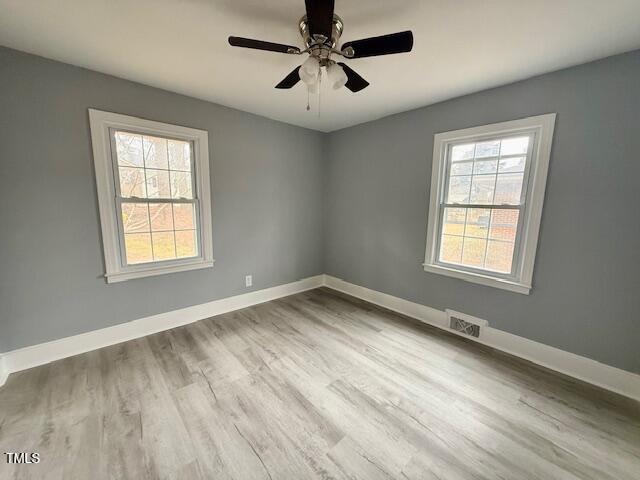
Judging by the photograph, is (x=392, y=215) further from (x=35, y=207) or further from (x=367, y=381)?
(x=35, y=207)

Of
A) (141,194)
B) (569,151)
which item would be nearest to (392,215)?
(569,151)

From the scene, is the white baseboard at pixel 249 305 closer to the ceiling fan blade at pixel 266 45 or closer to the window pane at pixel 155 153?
the window pane at pixel 155 153

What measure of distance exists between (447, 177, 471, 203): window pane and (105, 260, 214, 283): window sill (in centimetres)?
287

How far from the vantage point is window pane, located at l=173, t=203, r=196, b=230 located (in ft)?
8.71

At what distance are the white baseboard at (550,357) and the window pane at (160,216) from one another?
2.92 metres

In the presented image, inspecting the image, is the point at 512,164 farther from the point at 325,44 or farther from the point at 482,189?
the point at 325,44

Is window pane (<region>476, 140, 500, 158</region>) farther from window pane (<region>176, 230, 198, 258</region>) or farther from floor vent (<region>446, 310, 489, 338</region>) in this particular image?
window pane (<region>176, 230, 198, 258</region>)

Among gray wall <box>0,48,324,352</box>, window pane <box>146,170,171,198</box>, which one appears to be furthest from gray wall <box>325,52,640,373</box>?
window pane <box>146,170,171,198</box>

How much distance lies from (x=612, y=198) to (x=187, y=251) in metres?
3.86

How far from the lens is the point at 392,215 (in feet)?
10.3

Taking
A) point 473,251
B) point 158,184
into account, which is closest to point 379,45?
point 473,251

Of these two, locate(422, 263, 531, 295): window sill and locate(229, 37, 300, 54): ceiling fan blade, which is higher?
locate(229, 37, 300, 54): ceiling fan blade

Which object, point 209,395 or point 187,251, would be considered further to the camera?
point 187,251

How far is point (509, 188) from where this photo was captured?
2262 millimetres
